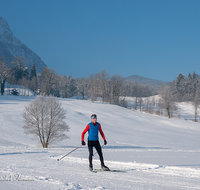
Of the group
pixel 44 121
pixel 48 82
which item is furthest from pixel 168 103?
pixel 44 121

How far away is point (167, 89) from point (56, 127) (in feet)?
162

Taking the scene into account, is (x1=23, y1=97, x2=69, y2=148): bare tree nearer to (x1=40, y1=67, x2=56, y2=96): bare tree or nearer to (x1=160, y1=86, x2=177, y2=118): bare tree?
(x1=160, y1=86, x2=177, y2=118): bare tree

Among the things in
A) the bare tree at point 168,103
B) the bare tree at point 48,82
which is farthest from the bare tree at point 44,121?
the bare tree at point 48,82

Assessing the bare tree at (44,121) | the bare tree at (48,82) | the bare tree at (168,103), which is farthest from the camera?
the bare tree at (48,82)

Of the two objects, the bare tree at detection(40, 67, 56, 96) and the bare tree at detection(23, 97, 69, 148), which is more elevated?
the bare tree at detection(40, 67, 56, 96)

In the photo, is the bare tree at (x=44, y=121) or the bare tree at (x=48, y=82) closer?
the bare tree at (x=44, y=121)

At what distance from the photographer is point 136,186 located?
4855 millimetres

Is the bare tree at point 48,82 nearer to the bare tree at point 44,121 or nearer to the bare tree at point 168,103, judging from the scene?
the bare tree at point 168,103

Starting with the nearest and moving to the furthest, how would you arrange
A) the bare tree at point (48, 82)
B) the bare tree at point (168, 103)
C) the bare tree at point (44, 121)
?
the bare tree at point (44, 121) < the bare tree at point (168, 103) < the bare tree at point (48, 82)

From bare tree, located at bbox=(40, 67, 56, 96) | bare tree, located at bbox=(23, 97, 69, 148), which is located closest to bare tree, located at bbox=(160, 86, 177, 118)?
bare tree, located at bbox=(40, 67, 56, 96)

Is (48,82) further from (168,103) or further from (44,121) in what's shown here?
(44,121)

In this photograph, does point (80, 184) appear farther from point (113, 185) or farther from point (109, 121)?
point (109, 121)

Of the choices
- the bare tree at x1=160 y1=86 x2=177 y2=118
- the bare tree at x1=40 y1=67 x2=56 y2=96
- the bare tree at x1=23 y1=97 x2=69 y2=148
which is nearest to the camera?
the bare tree at x1=23 y1=97 x2=69 y2=148

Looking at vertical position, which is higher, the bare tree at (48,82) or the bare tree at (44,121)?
the bare tree at (48,82)
